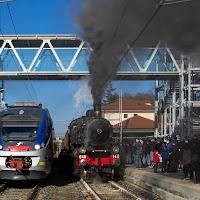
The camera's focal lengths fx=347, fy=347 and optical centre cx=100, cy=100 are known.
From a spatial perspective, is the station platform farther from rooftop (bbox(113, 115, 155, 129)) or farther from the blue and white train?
rooftop (bbox(113, 115, 155, 129))

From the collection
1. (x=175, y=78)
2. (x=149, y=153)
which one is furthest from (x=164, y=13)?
(x=175, y=78)

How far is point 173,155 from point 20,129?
19.1ft

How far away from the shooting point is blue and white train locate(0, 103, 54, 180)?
34.8ft

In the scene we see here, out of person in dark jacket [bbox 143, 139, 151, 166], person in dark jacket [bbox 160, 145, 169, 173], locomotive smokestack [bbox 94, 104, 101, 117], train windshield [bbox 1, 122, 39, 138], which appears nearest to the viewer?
train windshield [bbox 1, 122, 39, 138]

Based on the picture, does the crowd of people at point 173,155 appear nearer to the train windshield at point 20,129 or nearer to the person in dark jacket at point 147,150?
the person in dark jacket at point 147,150

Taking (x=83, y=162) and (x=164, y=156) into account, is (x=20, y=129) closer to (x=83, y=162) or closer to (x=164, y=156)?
(x=83, y=162)

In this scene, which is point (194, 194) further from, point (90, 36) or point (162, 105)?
point (162, 105)

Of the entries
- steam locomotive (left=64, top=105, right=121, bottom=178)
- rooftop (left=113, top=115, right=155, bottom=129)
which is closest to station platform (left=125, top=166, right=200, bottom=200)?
steam locomotive (left=64, top=105, right=121, bottom=178)

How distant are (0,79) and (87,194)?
19277 mm

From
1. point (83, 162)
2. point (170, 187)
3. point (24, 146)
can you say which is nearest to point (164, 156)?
point (83, 162)

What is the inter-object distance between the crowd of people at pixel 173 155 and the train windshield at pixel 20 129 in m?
4.97

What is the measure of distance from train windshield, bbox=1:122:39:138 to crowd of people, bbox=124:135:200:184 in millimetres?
4969

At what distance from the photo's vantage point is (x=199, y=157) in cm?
1020

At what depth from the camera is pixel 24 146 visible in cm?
1073
